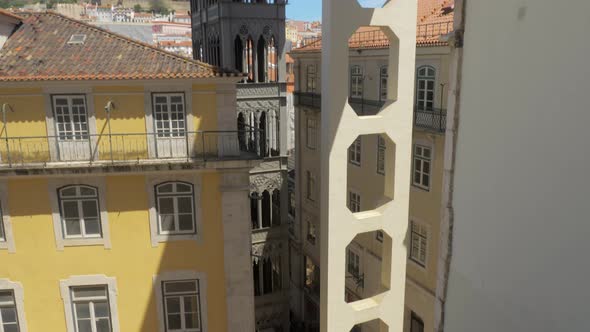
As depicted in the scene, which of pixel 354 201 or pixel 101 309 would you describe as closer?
pixel 101 309

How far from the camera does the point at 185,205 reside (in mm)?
13844

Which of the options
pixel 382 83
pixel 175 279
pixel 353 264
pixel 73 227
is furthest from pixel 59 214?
pixel 353 264

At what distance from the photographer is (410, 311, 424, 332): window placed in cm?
1757

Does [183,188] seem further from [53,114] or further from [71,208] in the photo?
[53,114]

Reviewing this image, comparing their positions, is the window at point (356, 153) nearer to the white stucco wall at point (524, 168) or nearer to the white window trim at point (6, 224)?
the white window trim at point (6, 224)

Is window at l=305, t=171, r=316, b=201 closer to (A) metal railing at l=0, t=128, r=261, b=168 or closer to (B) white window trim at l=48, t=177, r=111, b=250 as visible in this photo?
(A) metal railing at l=0, t=128, r=261, b=168

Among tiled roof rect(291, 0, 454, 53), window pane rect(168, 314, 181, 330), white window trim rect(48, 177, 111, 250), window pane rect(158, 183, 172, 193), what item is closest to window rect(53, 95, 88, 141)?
white window trim rect(48, 177, 111, 250)

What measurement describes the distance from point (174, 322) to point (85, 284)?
8.76 feet

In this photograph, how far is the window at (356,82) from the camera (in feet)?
66.2

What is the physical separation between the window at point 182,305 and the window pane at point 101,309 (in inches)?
63.4

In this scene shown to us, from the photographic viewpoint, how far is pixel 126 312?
14.2 metres

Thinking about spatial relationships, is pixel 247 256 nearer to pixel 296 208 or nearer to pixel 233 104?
pixel 233 104

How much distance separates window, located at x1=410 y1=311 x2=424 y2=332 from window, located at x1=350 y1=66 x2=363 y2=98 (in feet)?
28.1

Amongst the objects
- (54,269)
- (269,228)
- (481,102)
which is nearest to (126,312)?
(54,269)
